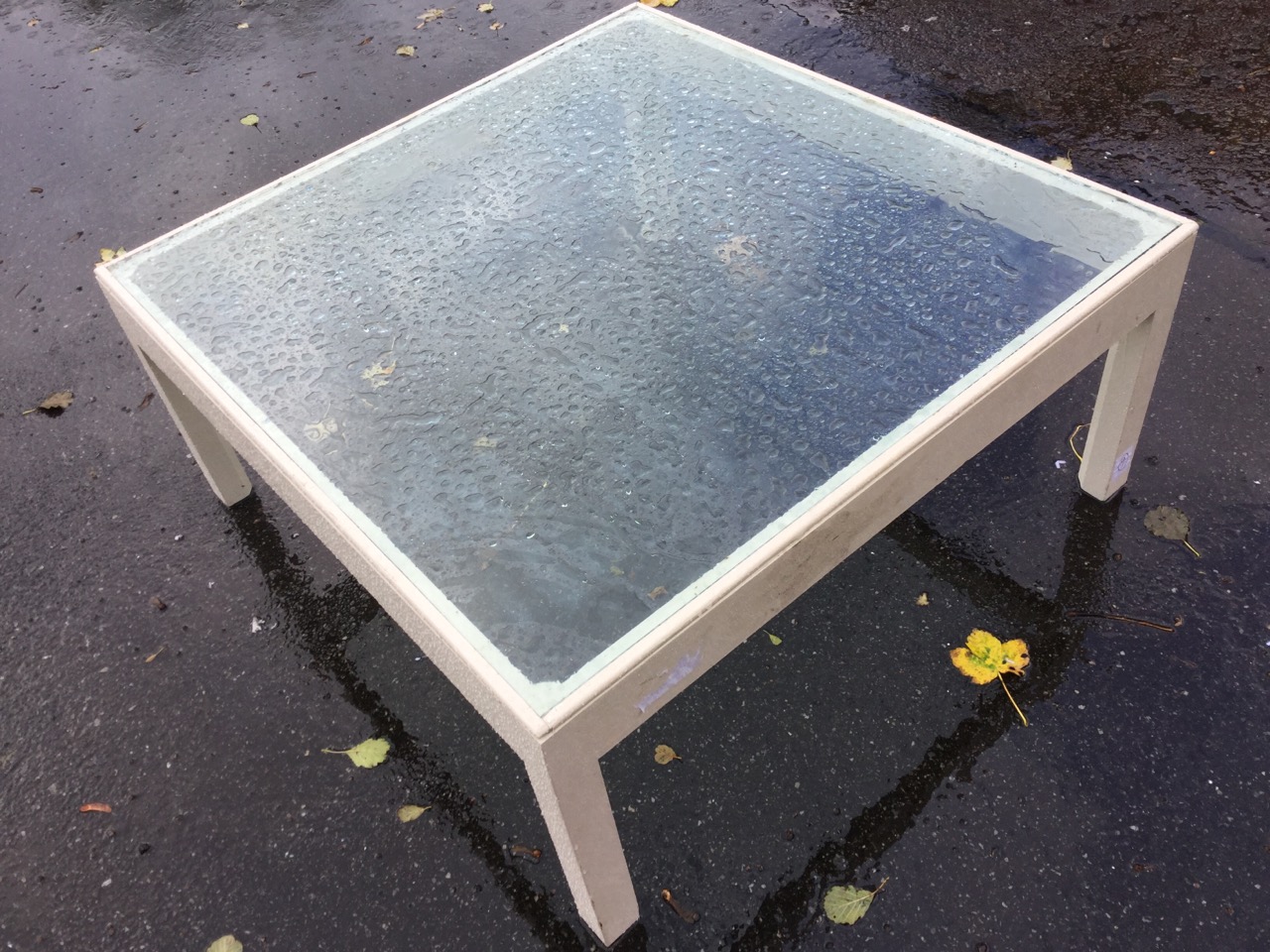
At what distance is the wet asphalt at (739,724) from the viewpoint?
5.15 feet

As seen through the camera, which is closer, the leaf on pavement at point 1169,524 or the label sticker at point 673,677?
the label sticker at point 673,677

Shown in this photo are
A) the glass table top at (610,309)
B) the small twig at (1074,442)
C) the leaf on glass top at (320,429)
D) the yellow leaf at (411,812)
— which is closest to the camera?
the glass table top at (610,309)

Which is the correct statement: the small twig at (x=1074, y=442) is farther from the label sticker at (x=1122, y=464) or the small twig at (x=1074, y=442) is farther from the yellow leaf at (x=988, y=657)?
the yellow leaf at (x=988, y=657)

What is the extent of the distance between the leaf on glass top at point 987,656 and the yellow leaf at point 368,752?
1037 mm

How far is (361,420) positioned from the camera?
148 cm

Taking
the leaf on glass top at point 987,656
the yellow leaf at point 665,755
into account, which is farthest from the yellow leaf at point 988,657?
the yellow leaf at point 665,755

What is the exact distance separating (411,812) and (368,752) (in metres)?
0.15

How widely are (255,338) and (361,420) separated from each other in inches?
12.1

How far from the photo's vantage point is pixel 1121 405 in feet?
6.01

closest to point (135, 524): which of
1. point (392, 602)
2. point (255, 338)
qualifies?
point (255, 338)

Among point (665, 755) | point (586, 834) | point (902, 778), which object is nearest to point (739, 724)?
point (665, 755)

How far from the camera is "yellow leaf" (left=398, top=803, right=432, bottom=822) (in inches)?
67.4

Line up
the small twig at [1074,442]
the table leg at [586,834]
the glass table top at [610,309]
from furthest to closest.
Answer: the small twig at [1074,442]
the glass table top at [610,309]
the table leg at [586,834]

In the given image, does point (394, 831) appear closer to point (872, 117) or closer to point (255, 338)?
point (255, 338)
